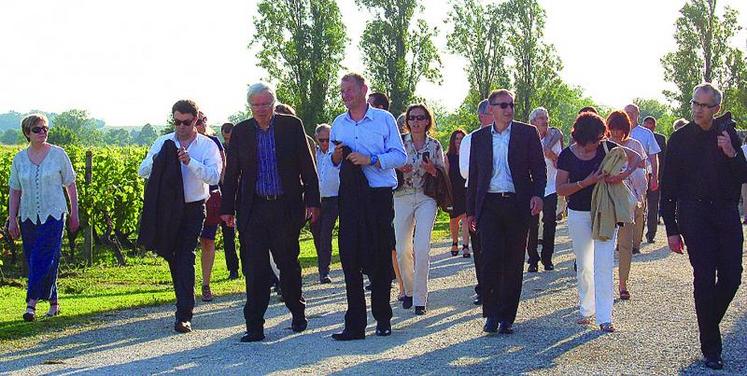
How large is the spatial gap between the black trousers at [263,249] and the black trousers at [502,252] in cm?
161

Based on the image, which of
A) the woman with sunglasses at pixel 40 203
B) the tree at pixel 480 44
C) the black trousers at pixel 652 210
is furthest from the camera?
the tree at pixel 480 44

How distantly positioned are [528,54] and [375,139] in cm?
3254

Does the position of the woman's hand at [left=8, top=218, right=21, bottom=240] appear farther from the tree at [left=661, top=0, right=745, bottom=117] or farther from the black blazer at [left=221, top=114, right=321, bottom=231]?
the tree at [left=661, top=0, right=745, bottom=117]

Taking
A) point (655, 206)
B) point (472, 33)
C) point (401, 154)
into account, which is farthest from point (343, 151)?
point (472, 33)

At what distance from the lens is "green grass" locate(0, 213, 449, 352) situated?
10.2 m

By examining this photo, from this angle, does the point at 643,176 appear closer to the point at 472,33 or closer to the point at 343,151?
the point at 343,151

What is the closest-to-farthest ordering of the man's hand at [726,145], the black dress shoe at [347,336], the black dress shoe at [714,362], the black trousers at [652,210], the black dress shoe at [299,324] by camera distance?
the black dress shoe at [714,362] → the man's hand at [726,145] → the black dress shoe at [347,336] → the black dress shoe at [299,324] → the black trousers at [652,210]

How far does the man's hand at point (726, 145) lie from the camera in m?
8.25

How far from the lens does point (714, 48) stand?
44031 mm

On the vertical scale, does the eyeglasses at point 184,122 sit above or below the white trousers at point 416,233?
above

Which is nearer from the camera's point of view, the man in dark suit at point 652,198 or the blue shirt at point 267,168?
the blue shirt at point 267,168

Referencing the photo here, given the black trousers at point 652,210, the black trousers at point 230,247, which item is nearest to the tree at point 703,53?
the black trousers at point 652,210

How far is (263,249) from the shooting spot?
31.4 ft

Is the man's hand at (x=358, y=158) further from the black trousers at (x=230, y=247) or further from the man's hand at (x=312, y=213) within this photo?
the black trousers at (x=230, y=247)
